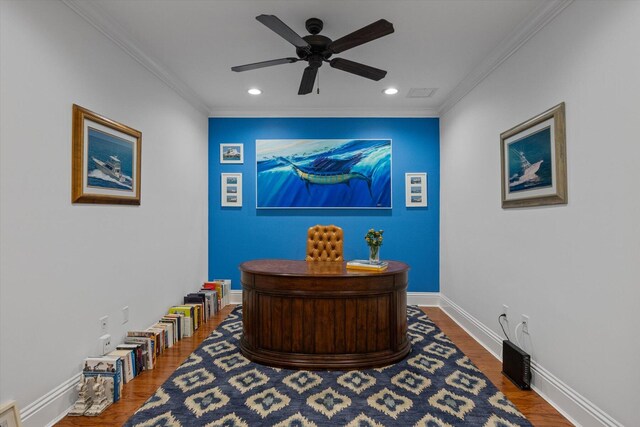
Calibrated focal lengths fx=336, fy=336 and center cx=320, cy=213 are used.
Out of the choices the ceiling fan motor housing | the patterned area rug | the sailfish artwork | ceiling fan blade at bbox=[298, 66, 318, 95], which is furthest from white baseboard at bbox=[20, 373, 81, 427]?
the sailfish artwork

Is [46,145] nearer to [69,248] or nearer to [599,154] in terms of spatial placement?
[69,248]

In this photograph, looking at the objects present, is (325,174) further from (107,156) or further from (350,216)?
(107,156)

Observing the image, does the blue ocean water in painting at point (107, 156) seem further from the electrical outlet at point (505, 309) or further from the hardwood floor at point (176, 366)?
the electrical outlet at point (505, 309)

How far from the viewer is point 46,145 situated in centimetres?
208

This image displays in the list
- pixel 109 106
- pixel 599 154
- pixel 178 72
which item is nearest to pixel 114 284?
pixel 109 106

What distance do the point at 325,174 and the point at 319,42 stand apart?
2.37m

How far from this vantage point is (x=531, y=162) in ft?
8.32

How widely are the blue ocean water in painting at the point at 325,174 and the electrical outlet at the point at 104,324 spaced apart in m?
2.46

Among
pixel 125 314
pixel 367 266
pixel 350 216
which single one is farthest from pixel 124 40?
pixel 350 216

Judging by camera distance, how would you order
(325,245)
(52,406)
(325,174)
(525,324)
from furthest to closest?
(325,174) < (325,245) < (525,324) < (52,406)

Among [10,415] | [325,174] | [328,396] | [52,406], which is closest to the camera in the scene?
[10,415]

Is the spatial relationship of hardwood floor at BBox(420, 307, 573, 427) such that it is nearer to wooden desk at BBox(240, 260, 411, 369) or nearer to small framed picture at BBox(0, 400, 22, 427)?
wooden desk at BBox(240, 260, 411, 369)

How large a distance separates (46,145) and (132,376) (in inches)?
70.3

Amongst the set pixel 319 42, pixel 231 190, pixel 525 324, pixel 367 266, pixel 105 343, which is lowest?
pixel 105 343
